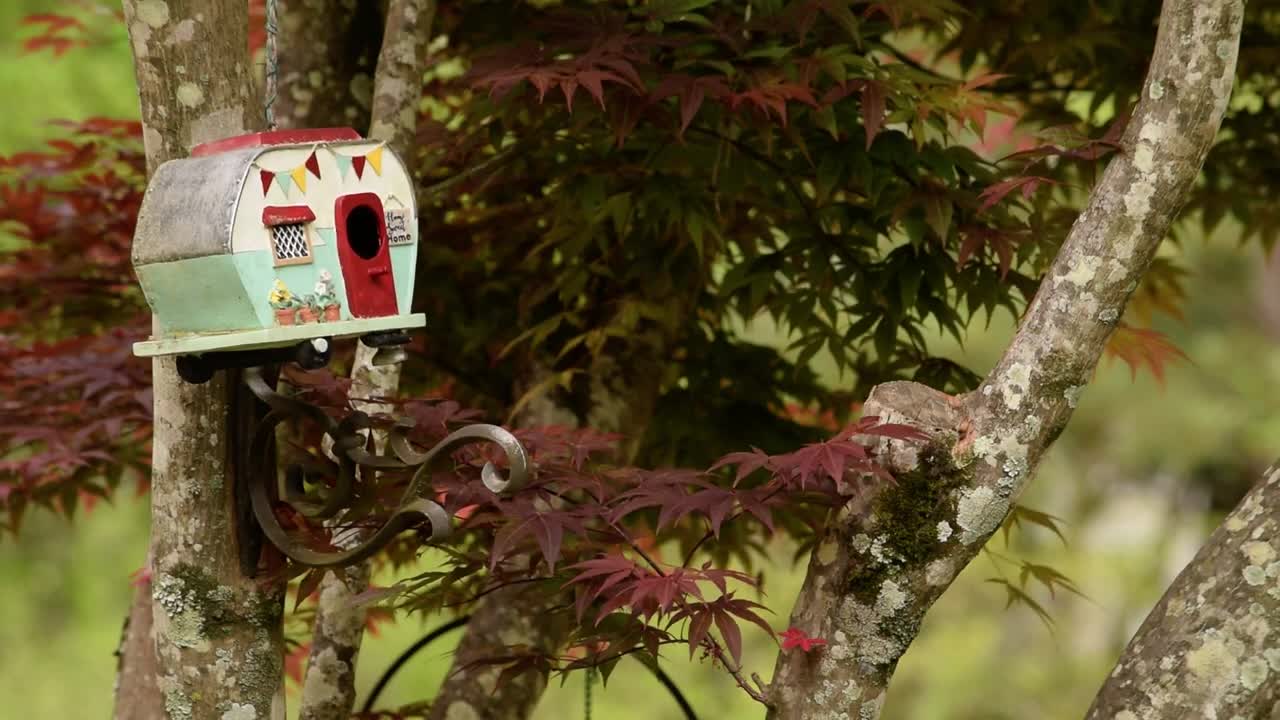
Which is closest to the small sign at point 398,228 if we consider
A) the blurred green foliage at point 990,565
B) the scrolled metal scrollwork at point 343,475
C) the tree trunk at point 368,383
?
the scrolled metal scrollwork at point 343,475

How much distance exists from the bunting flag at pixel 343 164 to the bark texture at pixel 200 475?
20 centimetres

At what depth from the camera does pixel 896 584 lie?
1.64 m

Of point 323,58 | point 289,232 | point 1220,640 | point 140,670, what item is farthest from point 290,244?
point 140,670

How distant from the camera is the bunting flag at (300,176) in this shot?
138 centimetres

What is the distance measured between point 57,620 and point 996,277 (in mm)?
7948

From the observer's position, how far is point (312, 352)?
1421 millimetres

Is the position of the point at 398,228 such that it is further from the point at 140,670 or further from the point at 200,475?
the point at 140,670

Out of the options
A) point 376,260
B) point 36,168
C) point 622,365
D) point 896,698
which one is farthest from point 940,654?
point 376,260

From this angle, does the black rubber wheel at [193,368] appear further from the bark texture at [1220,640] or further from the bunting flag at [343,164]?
the bark texture at [1220,640]

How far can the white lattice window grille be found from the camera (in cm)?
136

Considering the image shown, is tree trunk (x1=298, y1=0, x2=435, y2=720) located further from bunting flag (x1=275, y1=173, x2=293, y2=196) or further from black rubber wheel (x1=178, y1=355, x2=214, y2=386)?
bunting flag (x1=275, y1=173, x2=293, y2=196)

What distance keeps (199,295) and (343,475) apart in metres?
0.31

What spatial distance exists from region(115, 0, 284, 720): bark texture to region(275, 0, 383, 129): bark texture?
0.77 m

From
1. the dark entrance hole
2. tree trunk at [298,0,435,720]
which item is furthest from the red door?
tree trunk at [298,0,435,720]
